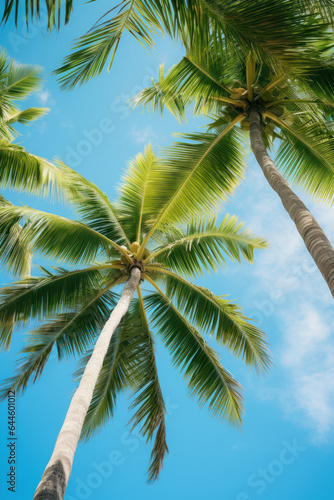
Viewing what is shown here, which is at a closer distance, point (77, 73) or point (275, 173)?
point (77, 73)

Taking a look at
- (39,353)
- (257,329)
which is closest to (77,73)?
(39,353)

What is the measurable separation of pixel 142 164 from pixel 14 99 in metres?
3.75

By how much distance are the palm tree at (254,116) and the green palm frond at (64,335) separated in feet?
9.96

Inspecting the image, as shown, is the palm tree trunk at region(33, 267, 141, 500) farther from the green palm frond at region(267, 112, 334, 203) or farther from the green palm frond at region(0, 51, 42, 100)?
the green palm frond at region(0, 51, 42, 100)

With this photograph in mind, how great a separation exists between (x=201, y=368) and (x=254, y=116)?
15.4 feet

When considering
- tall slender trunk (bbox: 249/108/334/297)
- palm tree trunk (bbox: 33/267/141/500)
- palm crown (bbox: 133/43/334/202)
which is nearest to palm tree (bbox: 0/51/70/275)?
palm crown (bbox: 133/43/334/202)

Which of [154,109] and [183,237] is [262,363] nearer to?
[183,237]

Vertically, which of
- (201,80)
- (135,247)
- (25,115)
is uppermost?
(25,115)

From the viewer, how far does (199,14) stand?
14.1 feet

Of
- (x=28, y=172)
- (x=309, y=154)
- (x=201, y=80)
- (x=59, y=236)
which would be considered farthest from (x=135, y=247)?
(x=309, y=154)

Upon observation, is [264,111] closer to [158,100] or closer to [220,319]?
[158,100]

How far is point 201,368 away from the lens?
813cm

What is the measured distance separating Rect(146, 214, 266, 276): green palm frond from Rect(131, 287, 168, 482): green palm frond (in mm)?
1064

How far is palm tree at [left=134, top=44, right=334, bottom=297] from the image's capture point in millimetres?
6855
